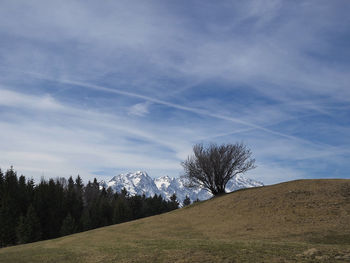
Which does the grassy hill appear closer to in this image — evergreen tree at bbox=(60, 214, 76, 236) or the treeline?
the treeline

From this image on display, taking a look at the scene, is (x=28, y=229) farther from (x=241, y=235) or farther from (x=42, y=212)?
(x=241, y=235)

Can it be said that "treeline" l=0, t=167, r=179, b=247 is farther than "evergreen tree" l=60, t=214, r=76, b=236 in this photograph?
No

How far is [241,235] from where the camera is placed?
95.4 ft

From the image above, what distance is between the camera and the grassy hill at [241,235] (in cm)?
1833

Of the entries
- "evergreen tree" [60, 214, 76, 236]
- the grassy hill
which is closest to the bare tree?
the grassy hill

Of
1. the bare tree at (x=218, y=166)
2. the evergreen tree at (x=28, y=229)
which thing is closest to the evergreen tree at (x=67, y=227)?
the evergreen tree at (x=28, y=229)

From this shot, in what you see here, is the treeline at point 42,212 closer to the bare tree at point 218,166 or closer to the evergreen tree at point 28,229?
the evergreen tree at point 28,229

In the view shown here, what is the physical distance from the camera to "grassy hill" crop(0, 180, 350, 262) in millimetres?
18328

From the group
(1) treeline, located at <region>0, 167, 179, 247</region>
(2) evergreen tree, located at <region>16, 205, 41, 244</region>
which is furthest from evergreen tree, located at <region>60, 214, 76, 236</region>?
(2) evergreen tree, located at <region>16, 205, 41, 244</region>

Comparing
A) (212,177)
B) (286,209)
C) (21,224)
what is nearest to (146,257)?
(286,209)

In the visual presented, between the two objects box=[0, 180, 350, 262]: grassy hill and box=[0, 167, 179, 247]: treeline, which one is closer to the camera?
box=[0, 180, 350, 262]: grassy hill

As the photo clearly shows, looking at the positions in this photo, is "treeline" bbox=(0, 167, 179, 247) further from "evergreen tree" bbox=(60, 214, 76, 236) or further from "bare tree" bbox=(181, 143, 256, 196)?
"bare tree" bbox=(181, 143, 256, 196)

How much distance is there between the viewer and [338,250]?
17.4 m

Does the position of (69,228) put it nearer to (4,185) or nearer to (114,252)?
(4,185)
